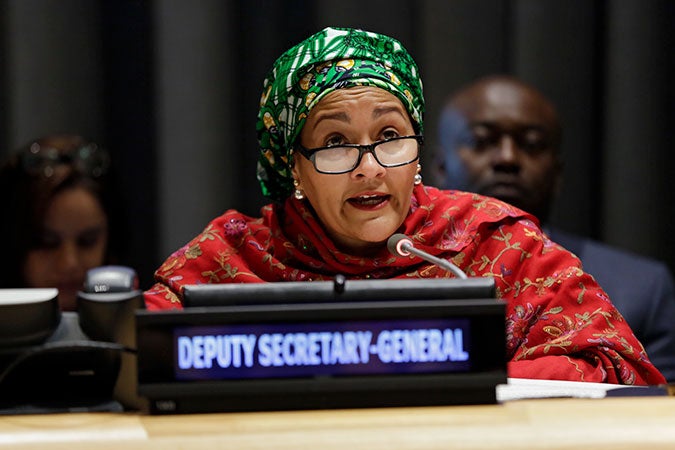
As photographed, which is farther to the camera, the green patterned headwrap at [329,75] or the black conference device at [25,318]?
the green patterned headwrap at [329,75]

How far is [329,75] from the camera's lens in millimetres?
1389

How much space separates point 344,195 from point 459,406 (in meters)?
0.61

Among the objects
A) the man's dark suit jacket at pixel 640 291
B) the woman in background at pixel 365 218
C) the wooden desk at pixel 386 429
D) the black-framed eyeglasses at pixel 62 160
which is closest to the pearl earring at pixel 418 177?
the woman in background at pixel 365 218

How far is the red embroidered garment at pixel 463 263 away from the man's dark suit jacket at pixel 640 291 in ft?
3.26

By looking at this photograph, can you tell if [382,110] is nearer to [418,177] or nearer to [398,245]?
[418,177]

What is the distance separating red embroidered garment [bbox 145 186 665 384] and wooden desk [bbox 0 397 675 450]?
0.45 meters

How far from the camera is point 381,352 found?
0.82 metres

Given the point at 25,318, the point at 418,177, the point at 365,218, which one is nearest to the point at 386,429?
the point at 25,318

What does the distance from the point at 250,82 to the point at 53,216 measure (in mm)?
694

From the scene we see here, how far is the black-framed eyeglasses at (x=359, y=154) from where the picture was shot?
1.37 metres

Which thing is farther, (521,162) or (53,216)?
(521,162)

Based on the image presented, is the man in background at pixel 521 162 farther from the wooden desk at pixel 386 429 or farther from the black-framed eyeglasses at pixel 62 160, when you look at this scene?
the wooden desk at pixel 386 429

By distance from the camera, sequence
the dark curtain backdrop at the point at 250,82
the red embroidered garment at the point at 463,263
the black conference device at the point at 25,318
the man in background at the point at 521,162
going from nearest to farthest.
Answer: the black conference device at the point at 25,318 → the red embroidered garment at the point at 463,263 → the man in background at the point at 521,162 → the dark curtain backdrop at the point at 250,82

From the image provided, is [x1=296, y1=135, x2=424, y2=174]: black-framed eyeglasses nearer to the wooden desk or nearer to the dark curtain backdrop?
the wooden desk
